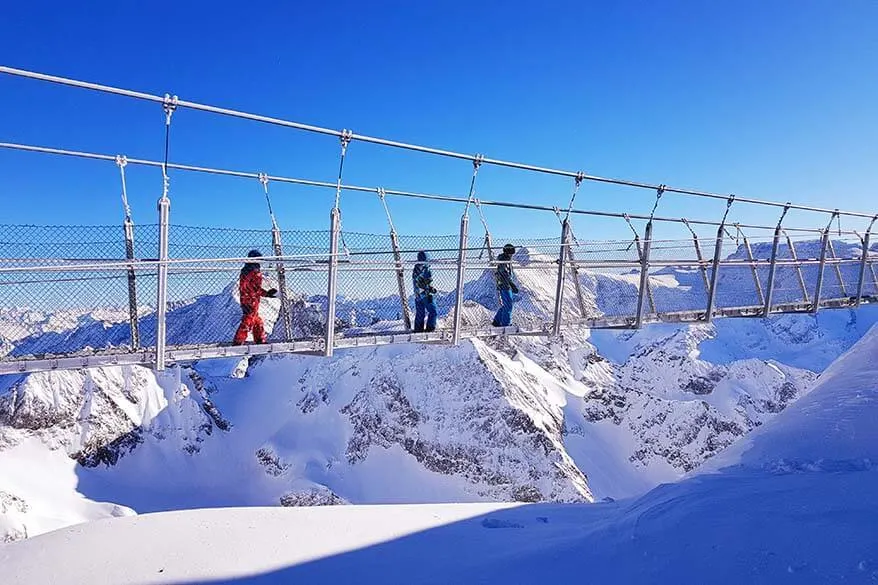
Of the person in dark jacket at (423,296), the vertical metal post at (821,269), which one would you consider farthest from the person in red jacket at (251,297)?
the vertical metal post at (821,269)

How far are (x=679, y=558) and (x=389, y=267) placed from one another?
4663 mm

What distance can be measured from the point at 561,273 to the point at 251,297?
4.06m

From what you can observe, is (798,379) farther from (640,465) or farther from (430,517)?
(430,517)

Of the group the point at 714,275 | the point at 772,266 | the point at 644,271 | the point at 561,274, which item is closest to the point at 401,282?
the point at 561,274

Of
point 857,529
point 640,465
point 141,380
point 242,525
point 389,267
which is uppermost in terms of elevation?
point 389,267

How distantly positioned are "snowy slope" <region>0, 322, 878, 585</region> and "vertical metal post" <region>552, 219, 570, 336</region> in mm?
2949

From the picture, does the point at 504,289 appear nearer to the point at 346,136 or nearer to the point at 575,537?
the point at 346,136

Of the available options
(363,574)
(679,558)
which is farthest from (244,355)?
(679,558)

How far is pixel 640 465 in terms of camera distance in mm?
116188

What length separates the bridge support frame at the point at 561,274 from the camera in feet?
25.0

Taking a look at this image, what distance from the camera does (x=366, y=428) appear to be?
102 metres

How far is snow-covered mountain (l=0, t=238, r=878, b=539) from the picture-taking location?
83062 mm

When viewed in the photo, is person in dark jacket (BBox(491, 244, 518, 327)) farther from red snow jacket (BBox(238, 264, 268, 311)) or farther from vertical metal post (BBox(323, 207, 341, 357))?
red snow jacket (BBox(238, 264, 268, 311))

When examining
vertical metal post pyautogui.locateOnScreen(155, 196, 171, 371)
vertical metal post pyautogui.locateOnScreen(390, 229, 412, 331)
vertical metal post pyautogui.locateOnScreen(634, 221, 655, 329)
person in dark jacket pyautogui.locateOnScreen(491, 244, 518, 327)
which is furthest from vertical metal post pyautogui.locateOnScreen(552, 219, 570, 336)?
vertical metal post pyautogui.locateOnScreen(155, 196, 171, 371)
